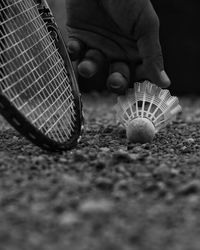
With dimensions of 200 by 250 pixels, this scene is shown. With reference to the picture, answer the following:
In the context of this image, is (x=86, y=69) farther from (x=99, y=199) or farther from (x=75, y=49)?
(x=99, y=199)

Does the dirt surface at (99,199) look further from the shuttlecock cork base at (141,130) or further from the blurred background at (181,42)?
the blurred background at (181,42)

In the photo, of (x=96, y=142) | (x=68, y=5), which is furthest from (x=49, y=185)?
(x=68, y=5)

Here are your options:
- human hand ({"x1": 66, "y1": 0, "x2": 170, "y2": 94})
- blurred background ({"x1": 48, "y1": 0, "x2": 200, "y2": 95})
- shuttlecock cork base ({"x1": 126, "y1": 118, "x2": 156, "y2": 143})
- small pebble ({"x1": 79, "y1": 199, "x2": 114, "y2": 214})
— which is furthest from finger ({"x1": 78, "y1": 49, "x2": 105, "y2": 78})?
blurred background ({"x1": 48, "y1": 0, "x2": 200, "y2": 95})

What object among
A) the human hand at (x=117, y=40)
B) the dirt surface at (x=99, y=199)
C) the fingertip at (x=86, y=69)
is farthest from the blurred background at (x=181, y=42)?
the dirt surface at (x=99, y=199)

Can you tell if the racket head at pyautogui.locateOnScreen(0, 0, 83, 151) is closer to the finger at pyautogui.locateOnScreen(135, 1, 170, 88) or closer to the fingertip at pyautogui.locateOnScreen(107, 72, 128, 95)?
the fingertip at pyautogui.locateOnScreen(107, 72, 128, 95)

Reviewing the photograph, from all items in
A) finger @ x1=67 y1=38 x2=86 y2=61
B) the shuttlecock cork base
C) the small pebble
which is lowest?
the shuttlecock cork base
